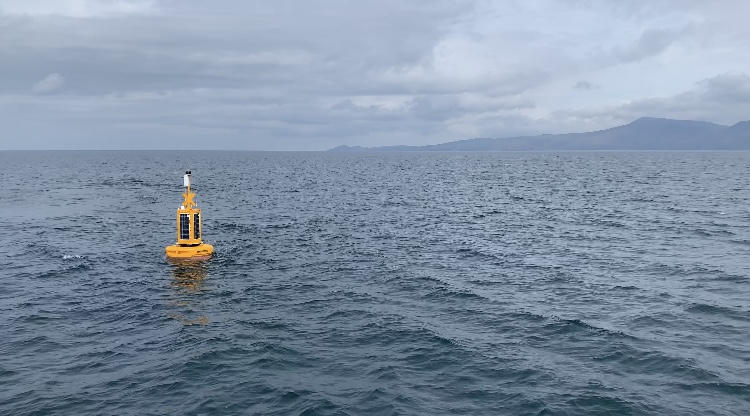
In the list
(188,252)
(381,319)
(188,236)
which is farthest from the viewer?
(188,236)

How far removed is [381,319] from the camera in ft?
102

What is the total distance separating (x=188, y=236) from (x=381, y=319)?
76.3 feet

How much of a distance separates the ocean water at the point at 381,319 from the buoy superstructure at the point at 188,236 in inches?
54.6

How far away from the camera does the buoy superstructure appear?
46000 mm

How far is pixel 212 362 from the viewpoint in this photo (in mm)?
25188

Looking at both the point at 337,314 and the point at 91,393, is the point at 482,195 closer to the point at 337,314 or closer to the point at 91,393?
the point at 337,314

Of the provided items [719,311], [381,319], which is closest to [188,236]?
[381,319]

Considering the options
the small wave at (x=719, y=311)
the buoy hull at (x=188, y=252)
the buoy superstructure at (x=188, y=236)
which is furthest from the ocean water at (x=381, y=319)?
the buoy superstructure at (x=188, y=236)

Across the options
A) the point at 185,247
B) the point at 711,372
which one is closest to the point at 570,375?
the point at 711,372

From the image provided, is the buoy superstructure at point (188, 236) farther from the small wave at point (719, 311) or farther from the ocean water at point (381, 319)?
the small wave at point (719, 311)

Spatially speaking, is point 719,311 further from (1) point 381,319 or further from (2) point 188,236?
(2) point 188,236

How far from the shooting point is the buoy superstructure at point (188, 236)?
46000mm

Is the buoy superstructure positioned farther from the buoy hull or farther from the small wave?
the small wave

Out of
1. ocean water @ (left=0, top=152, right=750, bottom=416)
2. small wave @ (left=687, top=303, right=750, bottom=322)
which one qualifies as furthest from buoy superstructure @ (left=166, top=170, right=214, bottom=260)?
small wave @ (left=687, top=303, right=750, bottom=322)
